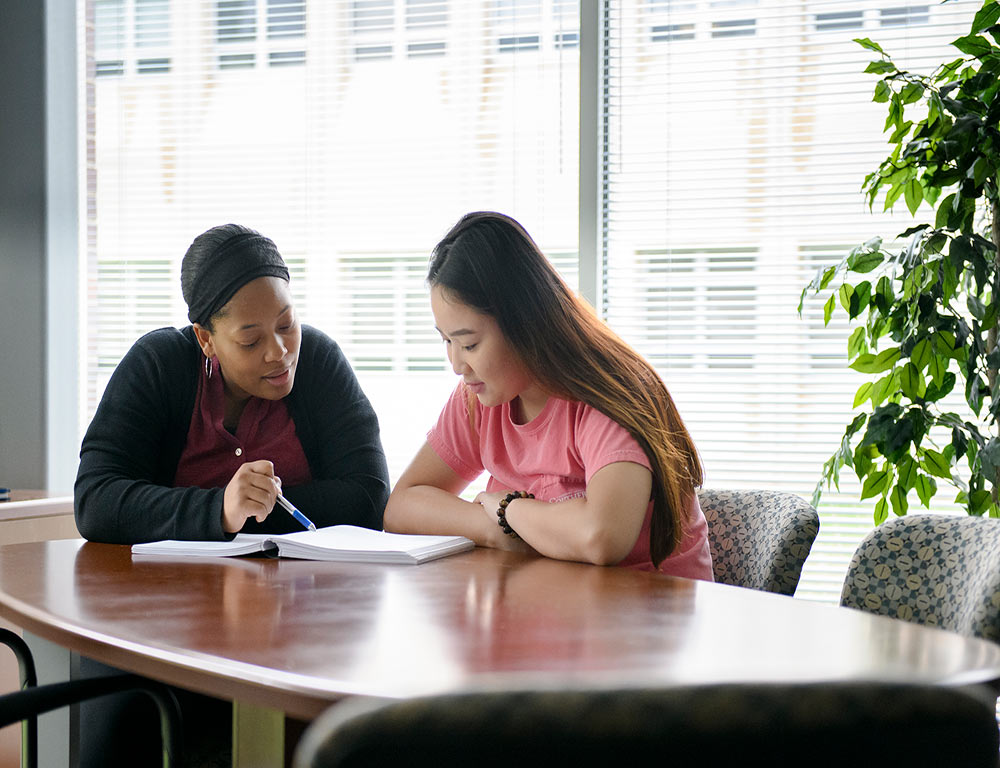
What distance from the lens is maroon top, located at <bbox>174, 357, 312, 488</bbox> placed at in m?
1.96

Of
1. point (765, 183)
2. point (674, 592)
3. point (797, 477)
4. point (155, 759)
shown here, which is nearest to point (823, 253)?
point (765, 183)

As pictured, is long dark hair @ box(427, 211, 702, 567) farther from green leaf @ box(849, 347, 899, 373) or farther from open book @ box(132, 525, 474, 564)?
green leaf @ box(849, 347, 899, 373)

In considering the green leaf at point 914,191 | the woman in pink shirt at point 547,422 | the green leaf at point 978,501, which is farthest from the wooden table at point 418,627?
the green leaf at point 914,191

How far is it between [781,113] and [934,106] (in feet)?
2.65

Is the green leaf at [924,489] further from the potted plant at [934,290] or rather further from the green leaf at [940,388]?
the green leaf at [940,388]

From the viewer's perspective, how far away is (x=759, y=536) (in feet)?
5.64

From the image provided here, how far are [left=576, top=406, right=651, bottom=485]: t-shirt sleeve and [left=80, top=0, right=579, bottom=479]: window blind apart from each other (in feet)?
A: 4.57

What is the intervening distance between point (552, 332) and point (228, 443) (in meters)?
0.73

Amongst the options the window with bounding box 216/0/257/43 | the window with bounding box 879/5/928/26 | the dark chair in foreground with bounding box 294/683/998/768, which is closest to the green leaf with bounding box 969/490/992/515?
the window with bounding box 879/5/928/26

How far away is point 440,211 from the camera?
3.14 m

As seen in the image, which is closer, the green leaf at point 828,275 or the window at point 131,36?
the green leaf at point 828,275

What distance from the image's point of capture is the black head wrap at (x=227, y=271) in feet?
6.15

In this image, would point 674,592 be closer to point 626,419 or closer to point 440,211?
point 626,419

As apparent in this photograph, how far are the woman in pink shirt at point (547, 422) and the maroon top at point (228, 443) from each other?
276 millimetres
